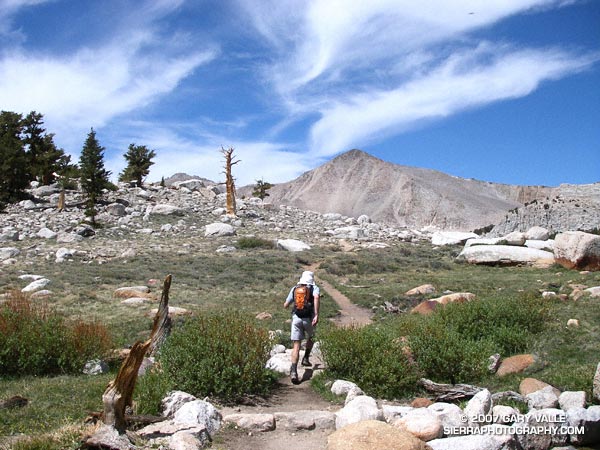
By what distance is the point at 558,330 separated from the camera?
10.5 m

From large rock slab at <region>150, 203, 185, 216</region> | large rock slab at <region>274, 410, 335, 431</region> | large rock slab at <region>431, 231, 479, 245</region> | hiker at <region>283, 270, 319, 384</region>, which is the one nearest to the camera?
large rock slab at <region>274, 410, 335, 431</region>

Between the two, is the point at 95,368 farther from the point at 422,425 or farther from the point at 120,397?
the point at 422,425

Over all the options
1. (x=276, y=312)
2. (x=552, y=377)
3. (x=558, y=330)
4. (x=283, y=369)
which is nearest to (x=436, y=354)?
(x=552, y=377)

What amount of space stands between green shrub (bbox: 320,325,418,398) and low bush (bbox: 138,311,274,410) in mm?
1206

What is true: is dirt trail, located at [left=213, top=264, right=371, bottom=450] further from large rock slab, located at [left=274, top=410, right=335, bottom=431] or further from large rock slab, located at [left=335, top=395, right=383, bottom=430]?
large rock slab, located at [left=335, top=395, right=383, bottom=430]

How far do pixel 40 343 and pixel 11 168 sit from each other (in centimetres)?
3672

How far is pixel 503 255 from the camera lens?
1047 inches

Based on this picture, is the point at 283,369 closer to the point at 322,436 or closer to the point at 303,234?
the point at 322,436

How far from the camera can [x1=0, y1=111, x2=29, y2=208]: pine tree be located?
39.4m

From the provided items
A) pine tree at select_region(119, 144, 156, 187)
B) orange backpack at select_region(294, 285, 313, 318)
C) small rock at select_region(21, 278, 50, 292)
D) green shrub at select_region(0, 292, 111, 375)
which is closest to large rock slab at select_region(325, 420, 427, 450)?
orange backpack at select_region(294, 285, 313, 318)

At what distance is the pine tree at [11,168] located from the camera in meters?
39.4

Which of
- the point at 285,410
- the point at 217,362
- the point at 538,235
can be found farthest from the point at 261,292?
the point at 538,235

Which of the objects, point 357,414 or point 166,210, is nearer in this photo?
point 357,414

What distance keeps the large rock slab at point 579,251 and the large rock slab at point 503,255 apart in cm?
176
